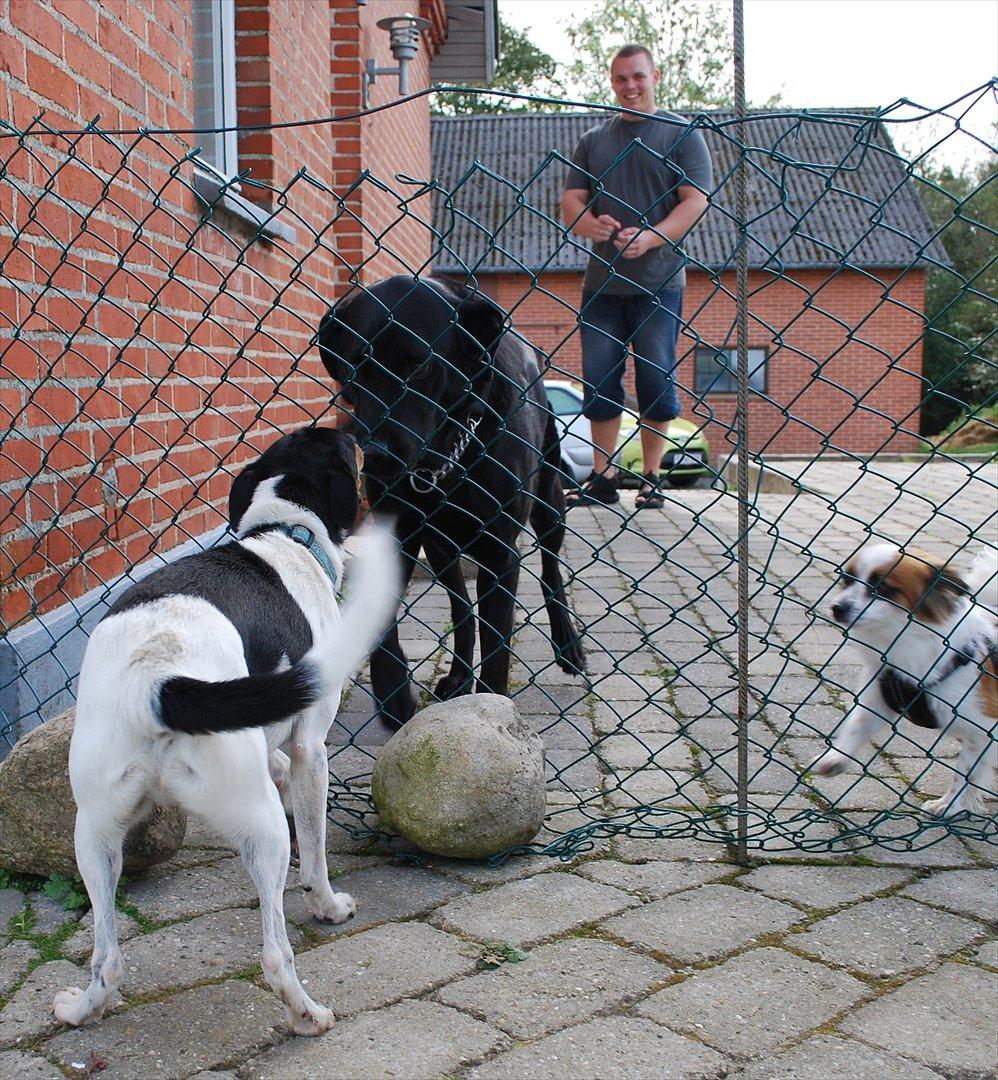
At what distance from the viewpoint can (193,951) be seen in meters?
2.40

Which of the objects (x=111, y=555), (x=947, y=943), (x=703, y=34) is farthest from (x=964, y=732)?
(x=703, y=34)

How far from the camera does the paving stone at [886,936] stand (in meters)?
2.36

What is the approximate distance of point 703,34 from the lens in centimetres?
4444

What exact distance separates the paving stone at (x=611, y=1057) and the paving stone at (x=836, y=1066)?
8 cm

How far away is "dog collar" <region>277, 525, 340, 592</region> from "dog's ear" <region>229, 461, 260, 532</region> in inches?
6.3

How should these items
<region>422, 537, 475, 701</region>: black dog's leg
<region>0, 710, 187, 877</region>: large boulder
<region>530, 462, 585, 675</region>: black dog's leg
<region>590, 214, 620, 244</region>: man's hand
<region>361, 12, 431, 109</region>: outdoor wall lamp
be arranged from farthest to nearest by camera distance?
<region>361, 12, 431, 109</region>: outdoor wall lamp → <region>590, 214, 620, 244</region>: man's hand → <region>530, 462, 585, 675</region>: black dog's leg → <region>422, 537, 475, 701</region>: black dog's leg → <region>0, 710, 187, 877</region>: large boulder

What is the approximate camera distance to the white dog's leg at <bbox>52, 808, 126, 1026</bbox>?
2.06 m

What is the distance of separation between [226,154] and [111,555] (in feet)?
8.85

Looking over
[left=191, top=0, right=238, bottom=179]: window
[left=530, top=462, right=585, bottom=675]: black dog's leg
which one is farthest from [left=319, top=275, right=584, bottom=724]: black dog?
[left=191, top=0, right=238, bottom=179]: window

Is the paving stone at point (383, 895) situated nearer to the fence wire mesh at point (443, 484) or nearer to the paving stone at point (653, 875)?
the fence wire mesh at point (443, 484)

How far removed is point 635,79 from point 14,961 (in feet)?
20.4

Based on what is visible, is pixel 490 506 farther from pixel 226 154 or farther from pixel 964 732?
pixel 226 154

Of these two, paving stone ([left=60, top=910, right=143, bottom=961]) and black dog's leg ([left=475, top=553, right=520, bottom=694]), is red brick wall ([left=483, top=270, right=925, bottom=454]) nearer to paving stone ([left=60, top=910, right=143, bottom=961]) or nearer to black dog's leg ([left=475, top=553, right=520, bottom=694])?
black dog's leg ([left=475, top=553, right=520, bottom=694])

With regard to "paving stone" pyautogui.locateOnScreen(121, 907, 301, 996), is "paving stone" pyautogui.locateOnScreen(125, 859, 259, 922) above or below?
below
